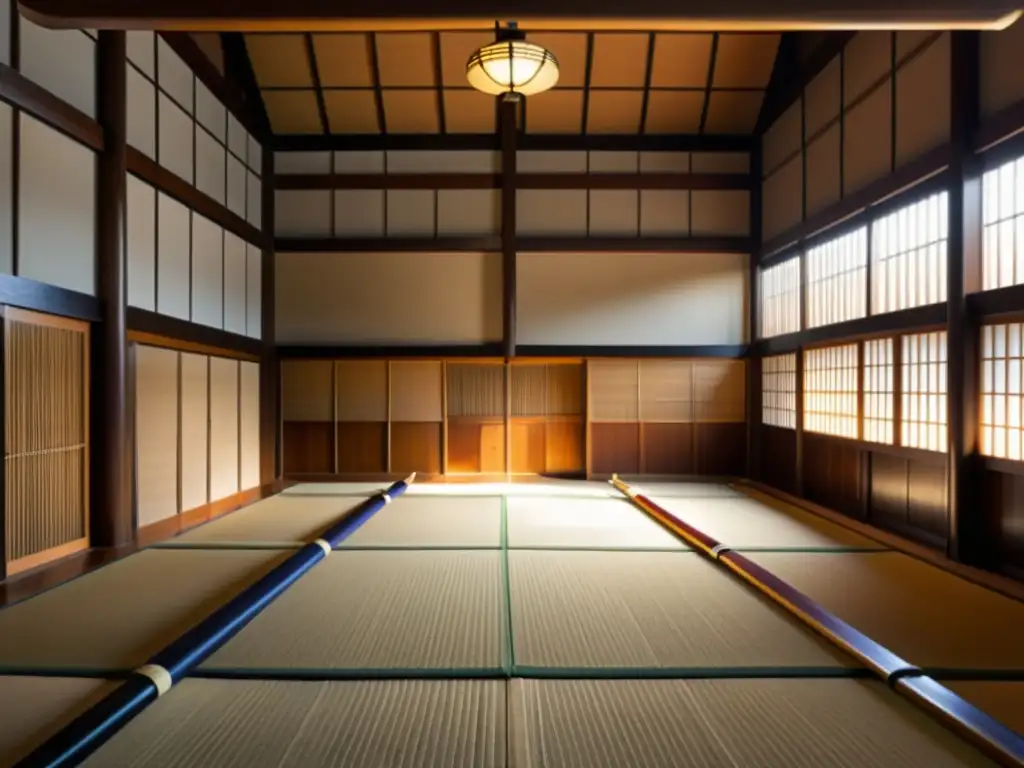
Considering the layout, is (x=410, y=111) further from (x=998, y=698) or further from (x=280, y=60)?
(x=998, y=698)

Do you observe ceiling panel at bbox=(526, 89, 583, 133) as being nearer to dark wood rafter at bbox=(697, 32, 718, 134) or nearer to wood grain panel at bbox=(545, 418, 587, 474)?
dark wood rafter at bbox=(697, 32, 718, 134)

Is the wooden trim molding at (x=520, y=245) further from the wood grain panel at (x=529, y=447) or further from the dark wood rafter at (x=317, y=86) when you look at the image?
the wood grain panel at (x=529, y=447)

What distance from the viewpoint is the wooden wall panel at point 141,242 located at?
Answer: 479cm

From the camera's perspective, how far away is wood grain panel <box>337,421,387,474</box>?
26.4 ft

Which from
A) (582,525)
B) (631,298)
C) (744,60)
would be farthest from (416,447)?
(744,60)

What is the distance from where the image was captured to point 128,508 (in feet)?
15.3

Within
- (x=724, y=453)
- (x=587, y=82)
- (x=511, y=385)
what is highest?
(x=587, y=82)

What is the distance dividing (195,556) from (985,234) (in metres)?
5.49

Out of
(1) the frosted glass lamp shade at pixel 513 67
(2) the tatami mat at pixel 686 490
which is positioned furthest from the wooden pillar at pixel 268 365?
(2) the tatami mat at pixel 686 490

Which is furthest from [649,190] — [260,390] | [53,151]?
[53,151]

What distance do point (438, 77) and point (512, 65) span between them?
9.97 feet

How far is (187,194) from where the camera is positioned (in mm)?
5645

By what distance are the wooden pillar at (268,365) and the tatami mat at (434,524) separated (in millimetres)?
2481

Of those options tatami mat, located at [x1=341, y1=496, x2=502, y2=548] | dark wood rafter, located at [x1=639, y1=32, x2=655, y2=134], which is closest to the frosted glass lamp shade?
dark wood rafter, located at [x1=639, y1=32, x2=655, y2=134]
